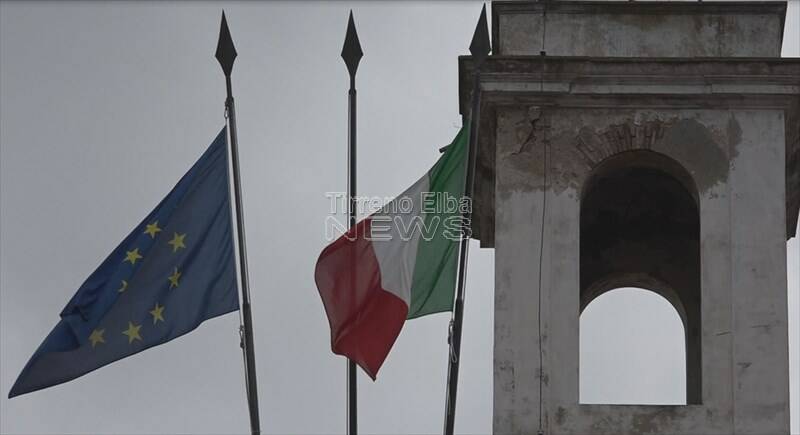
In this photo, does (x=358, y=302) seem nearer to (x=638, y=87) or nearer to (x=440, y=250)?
(x=440, y=250)

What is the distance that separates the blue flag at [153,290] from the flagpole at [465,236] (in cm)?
250

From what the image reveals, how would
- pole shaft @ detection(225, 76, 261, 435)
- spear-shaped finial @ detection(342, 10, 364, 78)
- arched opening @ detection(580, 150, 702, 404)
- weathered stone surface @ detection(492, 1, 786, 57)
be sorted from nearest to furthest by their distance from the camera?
pole shaft @ detection(225, 76, 261, 435), spear-shaped finial @ detection(342, 10, 364, 78), weathered stone surface @ detection(492, 1, 786, 57), arched opening @ detection(580, 150, 702, 404)

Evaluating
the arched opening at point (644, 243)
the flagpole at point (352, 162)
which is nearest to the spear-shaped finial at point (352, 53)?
the flagpole at point (352, 162)

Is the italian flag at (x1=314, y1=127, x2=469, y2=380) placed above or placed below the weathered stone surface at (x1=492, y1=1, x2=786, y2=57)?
below

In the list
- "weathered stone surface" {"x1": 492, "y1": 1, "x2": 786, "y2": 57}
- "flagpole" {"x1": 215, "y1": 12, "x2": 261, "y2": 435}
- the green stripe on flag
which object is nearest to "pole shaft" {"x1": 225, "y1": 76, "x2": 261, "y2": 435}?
"flagpole" {"x1": 215, "y1": 12, "x2": 261, "y2": 435}

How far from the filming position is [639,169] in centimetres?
3825

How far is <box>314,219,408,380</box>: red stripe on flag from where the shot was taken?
34.2 m

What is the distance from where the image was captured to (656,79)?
36.4m

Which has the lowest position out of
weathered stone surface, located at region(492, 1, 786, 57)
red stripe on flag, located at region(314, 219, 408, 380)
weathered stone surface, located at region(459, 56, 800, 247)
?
red stripe on flag, located at region(314, 219, 408, 380)

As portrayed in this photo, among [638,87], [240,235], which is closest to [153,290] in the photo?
[240,235]

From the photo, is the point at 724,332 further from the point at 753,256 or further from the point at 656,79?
the point at 656,79

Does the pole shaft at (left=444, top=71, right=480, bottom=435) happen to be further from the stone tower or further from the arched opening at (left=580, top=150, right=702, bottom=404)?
the arched opening at (left=580, top=150, right=702, bottom=404)

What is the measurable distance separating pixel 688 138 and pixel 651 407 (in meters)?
3.54

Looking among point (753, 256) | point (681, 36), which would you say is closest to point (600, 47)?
point (681, 36)
